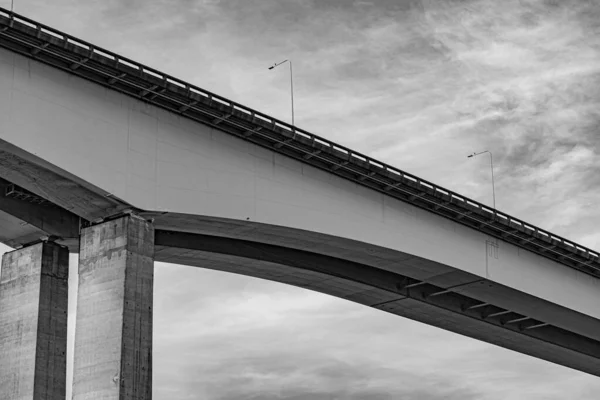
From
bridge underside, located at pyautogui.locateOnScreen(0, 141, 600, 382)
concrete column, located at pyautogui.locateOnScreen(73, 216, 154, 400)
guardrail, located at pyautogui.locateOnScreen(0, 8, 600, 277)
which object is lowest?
concrete column, located at pyautogui.locateOnScreen(73, 216, 154, 400)

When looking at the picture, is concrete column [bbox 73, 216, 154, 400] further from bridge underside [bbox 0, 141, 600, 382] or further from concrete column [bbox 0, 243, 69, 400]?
concrete column [bbox 0, 243, 69, 400]

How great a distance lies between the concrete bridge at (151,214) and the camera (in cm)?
3556

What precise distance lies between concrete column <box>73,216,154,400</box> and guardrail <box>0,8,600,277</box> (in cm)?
522

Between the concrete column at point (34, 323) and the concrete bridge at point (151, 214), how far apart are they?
70 millimetres

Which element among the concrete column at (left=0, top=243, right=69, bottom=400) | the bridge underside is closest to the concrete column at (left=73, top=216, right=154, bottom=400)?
the bridge underside

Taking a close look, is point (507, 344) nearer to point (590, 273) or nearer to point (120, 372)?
point (590, 273)

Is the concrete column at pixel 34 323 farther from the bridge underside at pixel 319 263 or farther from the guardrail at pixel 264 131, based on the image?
the guardrail at pixel 264 131

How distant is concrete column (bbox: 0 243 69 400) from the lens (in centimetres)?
3919

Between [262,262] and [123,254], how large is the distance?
1175 centimetres

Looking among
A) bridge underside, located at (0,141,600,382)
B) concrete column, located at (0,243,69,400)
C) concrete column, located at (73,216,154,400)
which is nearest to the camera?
concrete column, located at (73,216,154,400)

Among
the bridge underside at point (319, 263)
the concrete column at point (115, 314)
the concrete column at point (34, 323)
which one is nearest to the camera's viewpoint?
the concrete column at point (115, 314)

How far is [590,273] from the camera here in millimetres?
60094

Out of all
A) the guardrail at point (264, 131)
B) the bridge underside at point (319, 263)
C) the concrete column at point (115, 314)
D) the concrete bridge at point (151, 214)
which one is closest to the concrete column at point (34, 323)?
the concrete bridge at point (151, 214)

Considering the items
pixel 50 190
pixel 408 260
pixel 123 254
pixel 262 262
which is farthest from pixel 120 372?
pixel 408 260
